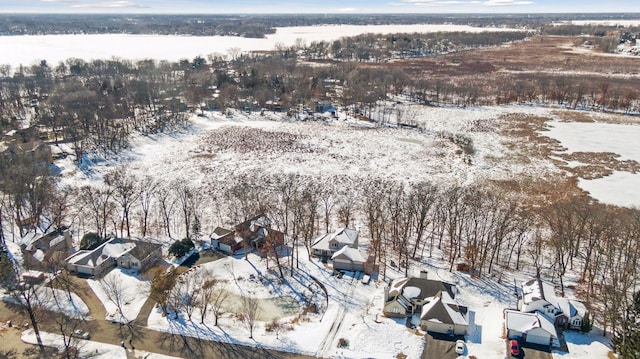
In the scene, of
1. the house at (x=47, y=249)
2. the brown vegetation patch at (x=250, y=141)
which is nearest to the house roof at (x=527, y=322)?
the house at (x=47, y=249)

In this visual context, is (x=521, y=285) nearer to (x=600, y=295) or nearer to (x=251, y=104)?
(x=600, y=295)

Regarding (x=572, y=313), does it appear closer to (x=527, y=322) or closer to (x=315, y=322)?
(x=527, y=322)

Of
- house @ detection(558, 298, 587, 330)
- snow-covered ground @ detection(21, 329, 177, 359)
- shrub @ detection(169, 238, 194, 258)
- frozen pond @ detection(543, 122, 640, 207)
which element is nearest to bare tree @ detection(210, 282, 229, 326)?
snow-covered ground @ detection(21, 329, 177, 359)

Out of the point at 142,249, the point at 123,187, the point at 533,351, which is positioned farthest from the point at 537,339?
the point at 123,187

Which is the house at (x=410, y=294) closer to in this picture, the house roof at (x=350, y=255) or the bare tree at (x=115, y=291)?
the house roof at (x=350, y=255)

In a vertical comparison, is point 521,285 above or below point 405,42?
below

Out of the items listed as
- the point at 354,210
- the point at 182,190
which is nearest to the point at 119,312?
the point at 182,190

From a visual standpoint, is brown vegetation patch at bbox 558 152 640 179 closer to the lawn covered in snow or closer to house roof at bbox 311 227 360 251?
house roof at bbox 311 227 360 251

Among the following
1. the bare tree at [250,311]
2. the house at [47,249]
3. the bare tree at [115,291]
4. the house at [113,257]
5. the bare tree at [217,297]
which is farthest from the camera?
the house at [47,249]
